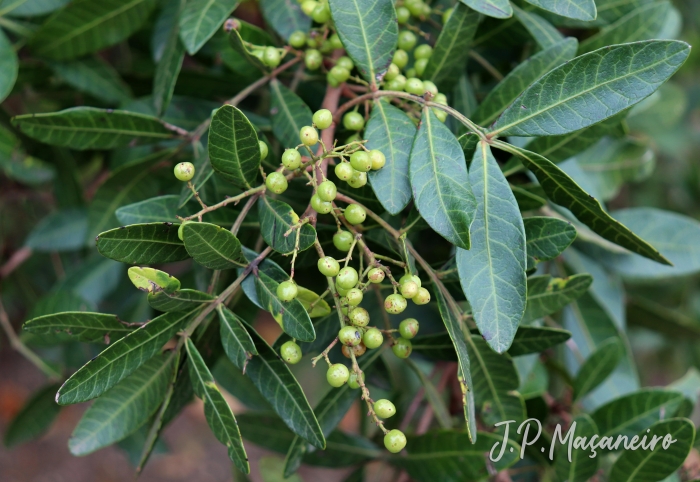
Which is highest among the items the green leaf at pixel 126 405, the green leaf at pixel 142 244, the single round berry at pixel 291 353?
the green leaf at pixel 142 244

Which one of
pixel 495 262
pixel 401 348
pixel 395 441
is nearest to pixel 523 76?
pixel 495 262

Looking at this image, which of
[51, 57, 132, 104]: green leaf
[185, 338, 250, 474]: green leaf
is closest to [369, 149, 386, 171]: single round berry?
[185, 338, 250, 474]: green leaf

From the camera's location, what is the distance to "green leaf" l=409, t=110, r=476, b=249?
67 cm

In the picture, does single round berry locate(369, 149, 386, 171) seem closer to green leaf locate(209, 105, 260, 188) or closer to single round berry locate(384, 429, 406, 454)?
green leaf locate(209, 105, 260, 188)

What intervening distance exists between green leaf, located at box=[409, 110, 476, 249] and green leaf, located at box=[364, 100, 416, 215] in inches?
0.7

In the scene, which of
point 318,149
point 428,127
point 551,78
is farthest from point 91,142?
point 551,78

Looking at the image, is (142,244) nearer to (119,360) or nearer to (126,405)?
(119,360)

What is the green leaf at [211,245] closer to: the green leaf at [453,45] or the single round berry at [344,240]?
the single round berry at [344,240]

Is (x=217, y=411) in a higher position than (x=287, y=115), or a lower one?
lower

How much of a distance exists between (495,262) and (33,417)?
1.30 m

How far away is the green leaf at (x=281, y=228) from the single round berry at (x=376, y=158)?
0.36ft

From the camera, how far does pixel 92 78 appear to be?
3.81 ft

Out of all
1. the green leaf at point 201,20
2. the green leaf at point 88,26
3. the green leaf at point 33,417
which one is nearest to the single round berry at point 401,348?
the green leaf at point 201,20

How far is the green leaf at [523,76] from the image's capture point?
873mm
